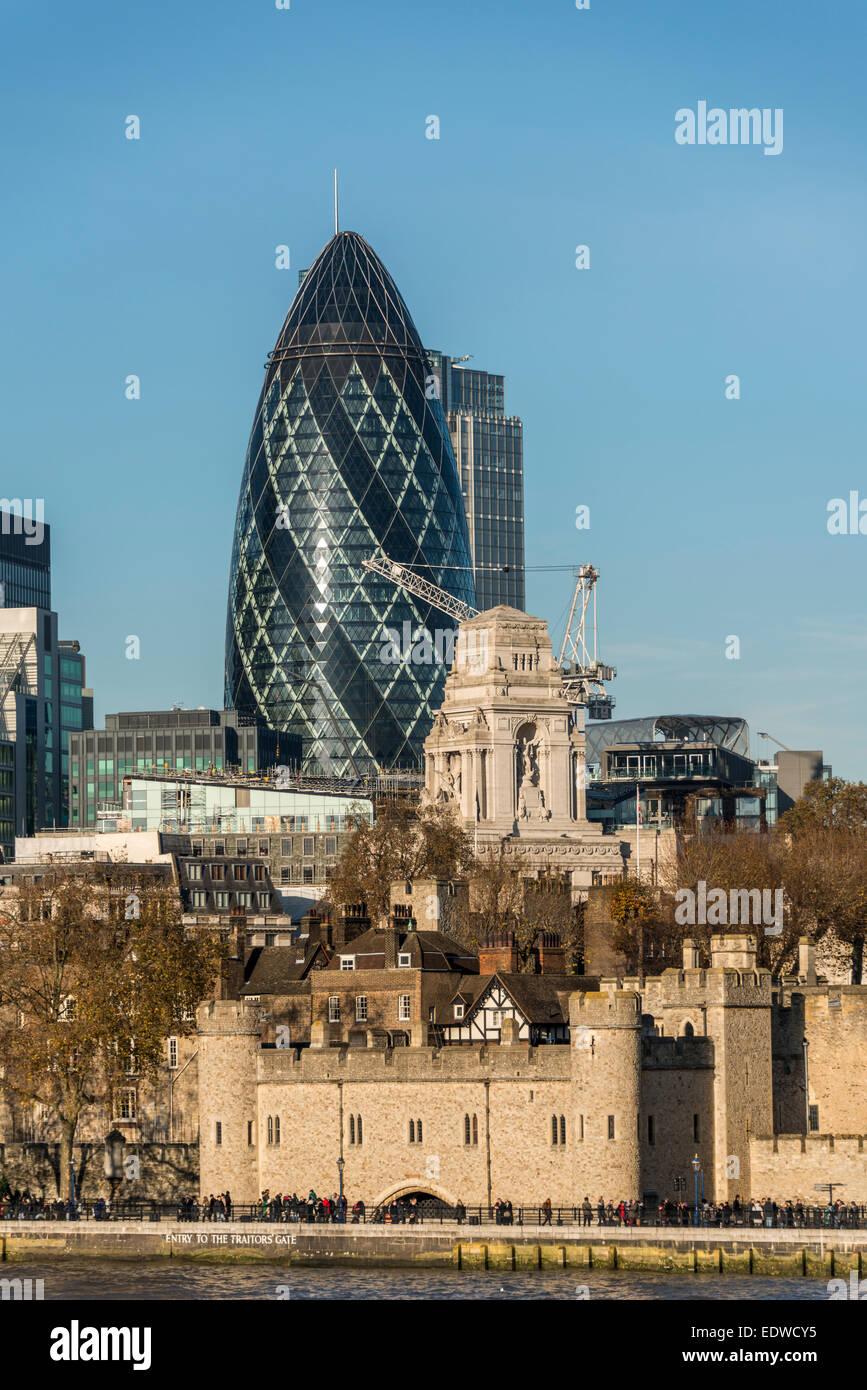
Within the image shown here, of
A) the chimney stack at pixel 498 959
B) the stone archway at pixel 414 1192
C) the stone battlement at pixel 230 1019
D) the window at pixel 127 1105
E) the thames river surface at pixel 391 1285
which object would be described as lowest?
the thames river surface at pixel 391 1285

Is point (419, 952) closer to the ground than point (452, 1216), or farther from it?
farther from it

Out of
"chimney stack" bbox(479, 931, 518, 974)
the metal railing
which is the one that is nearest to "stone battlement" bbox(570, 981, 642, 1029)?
the metal railing

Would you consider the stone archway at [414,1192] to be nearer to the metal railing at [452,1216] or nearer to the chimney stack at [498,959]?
the metal railing at [452,1216]

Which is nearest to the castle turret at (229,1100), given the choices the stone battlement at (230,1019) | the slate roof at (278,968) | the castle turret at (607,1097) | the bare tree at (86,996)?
the stone battlement at (230,1019)

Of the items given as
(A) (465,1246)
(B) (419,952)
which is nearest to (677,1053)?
(A) (465,1246)

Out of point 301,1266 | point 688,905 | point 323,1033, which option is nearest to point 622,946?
point 688,905

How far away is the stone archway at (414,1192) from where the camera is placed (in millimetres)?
101938

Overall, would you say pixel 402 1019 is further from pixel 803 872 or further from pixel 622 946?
pixel 803 872

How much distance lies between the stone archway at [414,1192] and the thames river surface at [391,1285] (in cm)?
648

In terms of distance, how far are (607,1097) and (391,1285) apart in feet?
36.8

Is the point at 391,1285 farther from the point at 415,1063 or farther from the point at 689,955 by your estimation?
the point at 689,955

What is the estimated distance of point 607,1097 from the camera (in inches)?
3903

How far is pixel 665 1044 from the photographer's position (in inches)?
4008

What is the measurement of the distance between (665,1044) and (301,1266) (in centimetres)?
1459
